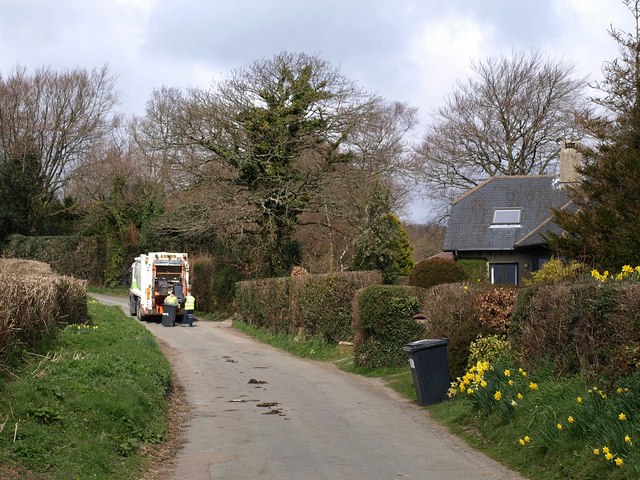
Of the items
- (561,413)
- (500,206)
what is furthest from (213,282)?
(561,413)

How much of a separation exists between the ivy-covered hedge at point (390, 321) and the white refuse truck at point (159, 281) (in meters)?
19.6

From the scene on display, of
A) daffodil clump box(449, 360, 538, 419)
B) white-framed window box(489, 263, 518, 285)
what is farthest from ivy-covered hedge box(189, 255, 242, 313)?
daffodil clump box(449, 360, 538, 419)

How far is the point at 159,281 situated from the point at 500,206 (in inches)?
664

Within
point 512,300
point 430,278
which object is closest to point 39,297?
point 512,300

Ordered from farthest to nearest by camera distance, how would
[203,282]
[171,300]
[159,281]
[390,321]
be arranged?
[203,282]
[159,281]
[171,300]
[390,321]

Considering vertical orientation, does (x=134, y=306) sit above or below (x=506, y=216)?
below

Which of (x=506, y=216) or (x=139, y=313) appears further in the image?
(x=139, y=313)

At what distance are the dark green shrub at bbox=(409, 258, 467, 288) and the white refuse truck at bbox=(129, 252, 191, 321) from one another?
12730mm

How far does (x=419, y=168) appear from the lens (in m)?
51.3

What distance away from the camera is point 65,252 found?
2347 inches

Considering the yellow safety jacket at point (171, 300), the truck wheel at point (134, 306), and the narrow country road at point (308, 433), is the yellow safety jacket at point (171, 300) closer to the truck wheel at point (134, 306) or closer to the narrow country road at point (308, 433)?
the truck wheel at point (134, 306)

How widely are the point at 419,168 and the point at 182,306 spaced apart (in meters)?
19.8

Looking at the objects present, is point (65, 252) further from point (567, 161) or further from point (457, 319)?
point (457, 319)

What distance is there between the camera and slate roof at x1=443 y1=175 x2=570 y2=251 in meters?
36.7
